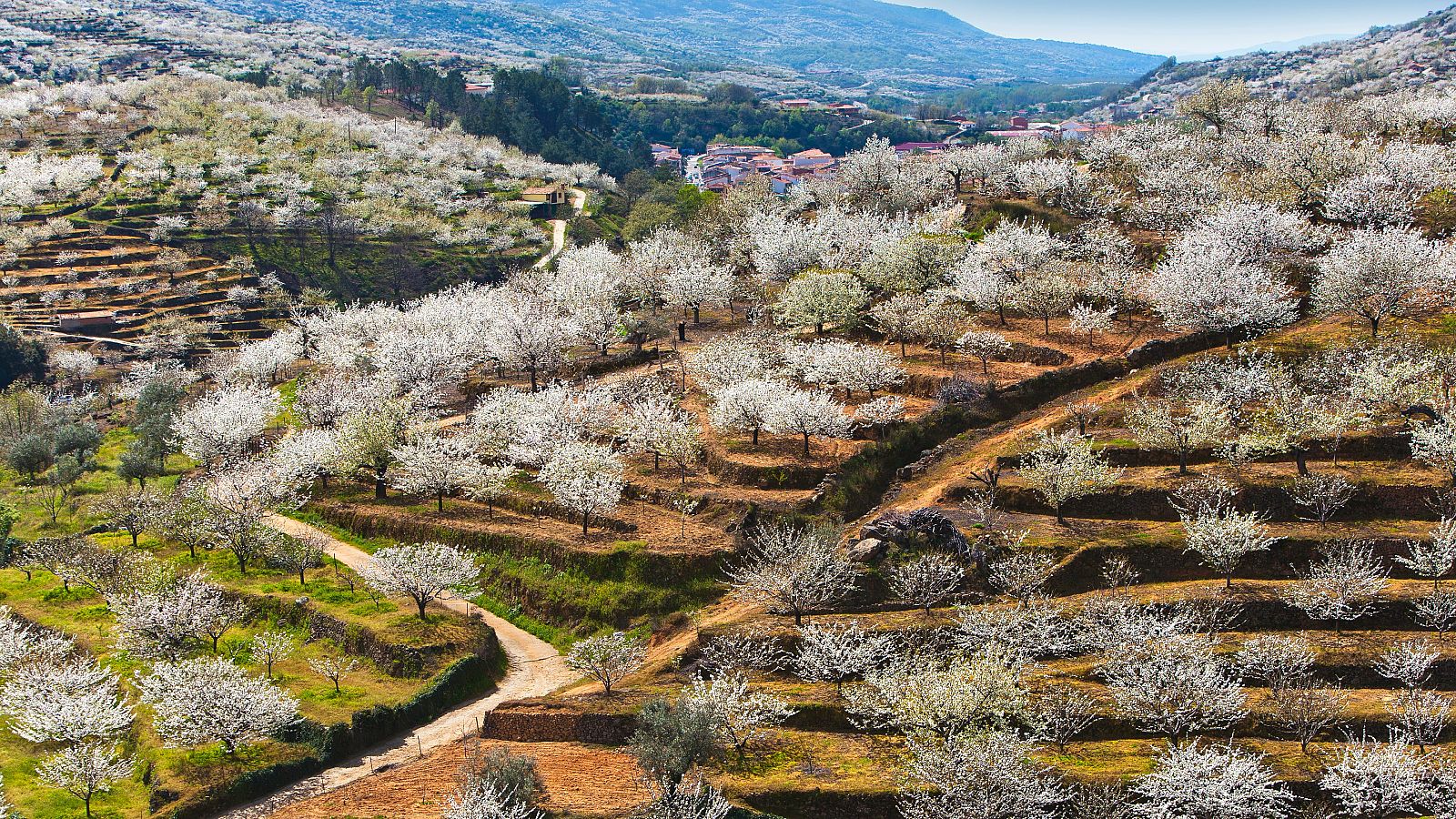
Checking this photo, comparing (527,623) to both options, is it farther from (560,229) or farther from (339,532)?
Answer: (560,229)

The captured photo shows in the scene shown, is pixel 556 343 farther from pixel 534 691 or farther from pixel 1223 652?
pixel 1223 652

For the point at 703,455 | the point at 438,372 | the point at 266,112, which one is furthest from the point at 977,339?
the point at 266,112

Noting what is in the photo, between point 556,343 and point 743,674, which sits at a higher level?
point 556,343

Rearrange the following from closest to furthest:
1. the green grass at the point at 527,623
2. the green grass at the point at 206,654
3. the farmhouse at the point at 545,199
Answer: the green grass at the point at 206,654 → the green grass at the point at 527,623 → the farmhouse at the point at 545,199

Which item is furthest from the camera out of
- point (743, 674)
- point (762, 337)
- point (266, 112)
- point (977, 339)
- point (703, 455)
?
point (266, 112)

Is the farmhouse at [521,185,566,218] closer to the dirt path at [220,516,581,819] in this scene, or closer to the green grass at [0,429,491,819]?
the green grass at [0,429,491,819]

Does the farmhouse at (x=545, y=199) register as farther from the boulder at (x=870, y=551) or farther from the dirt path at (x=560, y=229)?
A: the boulder at (x=870, y=551)

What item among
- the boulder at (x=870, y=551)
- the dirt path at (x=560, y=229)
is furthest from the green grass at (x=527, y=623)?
the dirt path at (x=560, y=229)

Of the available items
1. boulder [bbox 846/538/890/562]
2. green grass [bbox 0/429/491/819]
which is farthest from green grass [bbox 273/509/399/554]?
boulder [bbox 846/538/890/562]

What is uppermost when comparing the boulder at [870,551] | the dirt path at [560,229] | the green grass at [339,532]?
the dirt path at [560,229]
